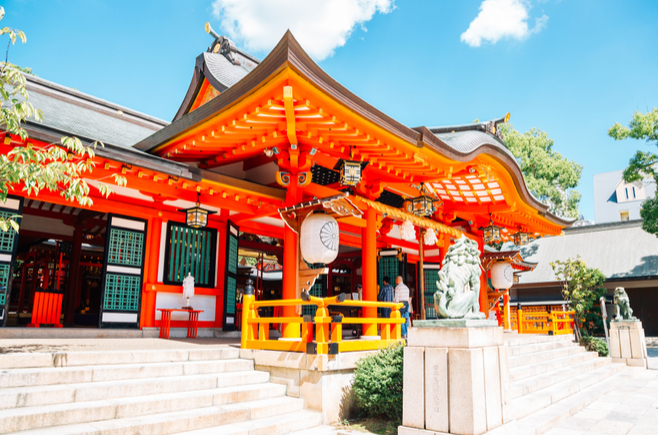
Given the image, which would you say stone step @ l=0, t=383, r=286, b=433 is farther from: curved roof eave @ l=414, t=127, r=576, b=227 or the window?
curved roof eave @ l=414, t=127, r=576, b=227

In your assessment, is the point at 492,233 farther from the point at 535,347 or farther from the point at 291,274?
the point at 291,274

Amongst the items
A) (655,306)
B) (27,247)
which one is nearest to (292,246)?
(27,247)

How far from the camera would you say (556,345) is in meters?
11.6

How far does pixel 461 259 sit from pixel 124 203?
22.8 ft

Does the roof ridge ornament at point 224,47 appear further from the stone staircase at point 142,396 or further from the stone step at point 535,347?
the stone step at point 535,347

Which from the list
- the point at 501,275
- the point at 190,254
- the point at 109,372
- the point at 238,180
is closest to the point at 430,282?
the point at 501,275

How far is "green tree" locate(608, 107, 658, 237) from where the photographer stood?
15414 millimetres

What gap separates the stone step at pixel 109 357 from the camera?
197 inches

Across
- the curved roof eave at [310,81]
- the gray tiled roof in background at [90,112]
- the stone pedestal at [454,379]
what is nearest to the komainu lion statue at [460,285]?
the stone pedestal at [454,379]

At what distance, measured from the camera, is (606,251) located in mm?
25672

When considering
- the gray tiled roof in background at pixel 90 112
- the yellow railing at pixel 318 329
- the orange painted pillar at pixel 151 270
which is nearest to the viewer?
the yellow railing at pixel 318 329

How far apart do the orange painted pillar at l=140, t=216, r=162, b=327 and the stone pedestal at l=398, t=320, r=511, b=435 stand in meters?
6.18

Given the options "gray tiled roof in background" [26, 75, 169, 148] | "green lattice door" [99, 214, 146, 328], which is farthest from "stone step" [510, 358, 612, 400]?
"gray tiled roof in background" [26, 75, 169, 148]

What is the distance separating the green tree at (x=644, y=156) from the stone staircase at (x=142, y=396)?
15.2m
